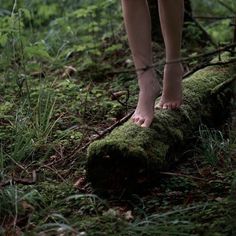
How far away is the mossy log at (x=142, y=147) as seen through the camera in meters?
2.69

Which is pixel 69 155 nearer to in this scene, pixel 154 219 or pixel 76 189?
pixel 76 189

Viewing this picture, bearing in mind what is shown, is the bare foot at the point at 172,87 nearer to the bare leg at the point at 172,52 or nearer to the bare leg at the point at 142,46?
the bare leg at the point at 172,52

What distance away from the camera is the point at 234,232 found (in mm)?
2197

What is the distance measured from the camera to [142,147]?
9.04ft

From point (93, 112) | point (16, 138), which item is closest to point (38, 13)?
point (93, 112)

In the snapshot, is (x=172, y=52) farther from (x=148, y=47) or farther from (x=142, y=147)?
(x=142, y=147)

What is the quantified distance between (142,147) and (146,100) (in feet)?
1.44

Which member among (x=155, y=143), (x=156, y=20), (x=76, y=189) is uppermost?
(x=156, y=20)

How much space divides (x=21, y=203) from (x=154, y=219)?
637 millimetres

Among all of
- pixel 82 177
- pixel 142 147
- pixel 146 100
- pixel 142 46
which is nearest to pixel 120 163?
pixel 142 147

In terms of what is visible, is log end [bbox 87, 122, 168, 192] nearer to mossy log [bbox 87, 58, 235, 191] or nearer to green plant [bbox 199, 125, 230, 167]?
mossy log [bbox 87, 58, 235, 191]

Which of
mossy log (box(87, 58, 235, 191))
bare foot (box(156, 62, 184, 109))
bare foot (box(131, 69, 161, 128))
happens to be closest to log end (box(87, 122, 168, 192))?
mossy log (box(87, 58, 235, 191))

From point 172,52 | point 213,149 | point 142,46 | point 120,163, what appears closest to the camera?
point 120,163

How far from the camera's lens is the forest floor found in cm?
238
